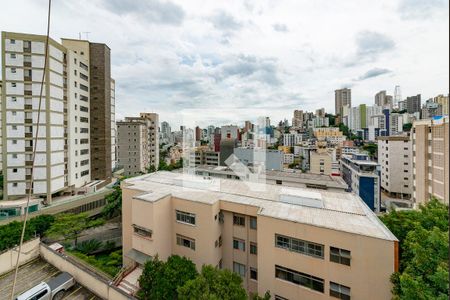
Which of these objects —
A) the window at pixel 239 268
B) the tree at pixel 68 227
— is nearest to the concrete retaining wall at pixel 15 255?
the tree at pixel 68 227

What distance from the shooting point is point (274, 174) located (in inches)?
1017

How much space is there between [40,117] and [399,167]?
48.8m

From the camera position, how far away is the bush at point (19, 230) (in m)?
14.1

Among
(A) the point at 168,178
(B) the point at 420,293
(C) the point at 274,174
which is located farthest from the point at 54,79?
(B) the point at 420,293

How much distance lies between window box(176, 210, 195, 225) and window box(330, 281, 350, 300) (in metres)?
6.50

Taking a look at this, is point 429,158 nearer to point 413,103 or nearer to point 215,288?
point 215,288

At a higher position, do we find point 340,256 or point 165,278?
point 340,256

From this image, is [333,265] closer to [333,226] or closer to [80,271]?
[333,226]

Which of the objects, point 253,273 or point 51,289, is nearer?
point 51,289

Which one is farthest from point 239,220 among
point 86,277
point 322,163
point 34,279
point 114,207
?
point 322,163

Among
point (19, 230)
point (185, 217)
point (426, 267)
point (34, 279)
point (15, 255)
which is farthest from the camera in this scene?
point (19, 230)

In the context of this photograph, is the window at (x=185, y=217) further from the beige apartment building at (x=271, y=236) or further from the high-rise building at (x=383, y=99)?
the high-rise building at (x=383, y=99)

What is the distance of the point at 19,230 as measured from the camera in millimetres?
14586

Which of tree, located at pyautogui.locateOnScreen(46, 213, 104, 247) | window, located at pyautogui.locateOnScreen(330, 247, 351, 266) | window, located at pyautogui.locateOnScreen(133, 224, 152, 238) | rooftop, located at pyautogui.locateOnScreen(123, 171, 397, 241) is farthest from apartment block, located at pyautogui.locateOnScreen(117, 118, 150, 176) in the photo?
window, located at pyautogui.locateOnScreen(330, 247, 351, 266)
